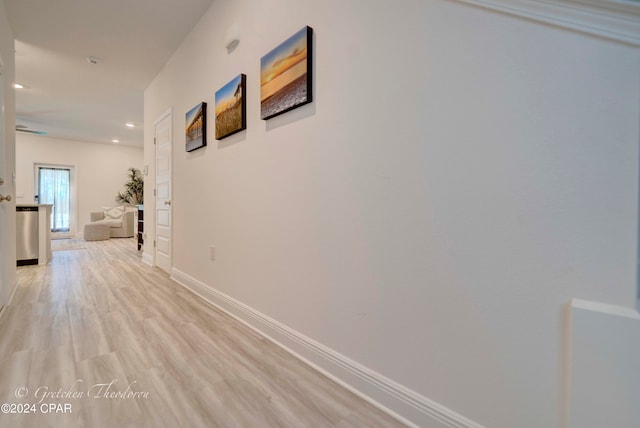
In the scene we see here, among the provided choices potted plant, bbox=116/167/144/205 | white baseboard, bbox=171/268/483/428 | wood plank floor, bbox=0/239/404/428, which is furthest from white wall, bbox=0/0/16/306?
potted plant, bbox=116/167/144/205

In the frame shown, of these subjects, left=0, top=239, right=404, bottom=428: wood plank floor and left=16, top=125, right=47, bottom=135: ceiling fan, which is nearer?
left=0, top=239, right=404, bottom=428: wood plank floor

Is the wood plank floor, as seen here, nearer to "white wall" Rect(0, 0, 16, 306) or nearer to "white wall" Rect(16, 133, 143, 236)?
"white wall" Rect(0, 0, 16, 306)

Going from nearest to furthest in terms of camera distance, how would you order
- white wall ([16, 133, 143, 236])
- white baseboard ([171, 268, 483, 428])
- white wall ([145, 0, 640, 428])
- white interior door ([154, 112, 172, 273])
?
1. white wall ([145, 0, 640, 428])
2. white baseboard ([171, 268, 483, 428])
3. white interior door ([154, 112, 172, 273])
4. white wall ([16, 133, 143, 236])

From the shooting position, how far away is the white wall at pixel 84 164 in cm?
707

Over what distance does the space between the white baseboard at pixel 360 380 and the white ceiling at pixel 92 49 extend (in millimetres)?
2828

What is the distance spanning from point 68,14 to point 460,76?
11.9 ft

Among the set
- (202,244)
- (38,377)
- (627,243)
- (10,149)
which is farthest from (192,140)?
(627,243)

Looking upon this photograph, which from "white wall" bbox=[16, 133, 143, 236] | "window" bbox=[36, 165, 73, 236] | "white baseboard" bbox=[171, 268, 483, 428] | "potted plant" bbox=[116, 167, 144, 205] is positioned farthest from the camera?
"potted plant" bbox=[116, 167, 144, 205]

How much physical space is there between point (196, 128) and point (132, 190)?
6.98 metres

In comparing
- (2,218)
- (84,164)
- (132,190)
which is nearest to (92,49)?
(2,218)

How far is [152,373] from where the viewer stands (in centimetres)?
138

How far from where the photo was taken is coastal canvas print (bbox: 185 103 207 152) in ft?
8.67

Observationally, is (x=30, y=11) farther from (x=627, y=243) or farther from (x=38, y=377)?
(x=627, y=243)

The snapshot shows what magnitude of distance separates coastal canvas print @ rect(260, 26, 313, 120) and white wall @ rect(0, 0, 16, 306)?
2.05 meters
